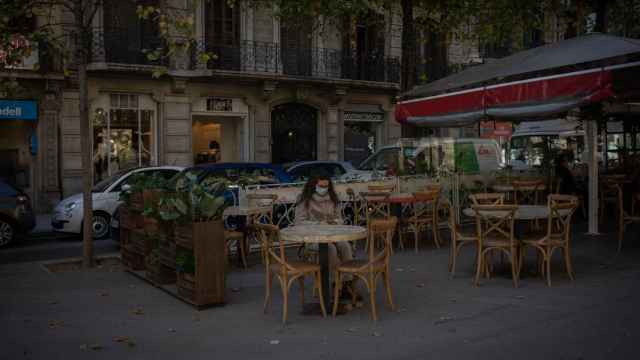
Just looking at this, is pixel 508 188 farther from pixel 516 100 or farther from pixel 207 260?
pixel 207 260

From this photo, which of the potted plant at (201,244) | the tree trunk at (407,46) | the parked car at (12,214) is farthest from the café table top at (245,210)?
the tree trunk at (407,46)

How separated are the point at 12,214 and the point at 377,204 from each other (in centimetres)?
711

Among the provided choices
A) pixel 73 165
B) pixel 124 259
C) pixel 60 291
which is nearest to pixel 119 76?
pixel 73 165

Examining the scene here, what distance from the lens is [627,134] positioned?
17.2 meters

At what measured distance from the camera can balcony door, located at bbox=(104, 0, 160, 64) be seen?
20406mm

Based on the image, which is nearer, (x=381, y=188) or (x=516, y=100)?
(x=516, y=100)

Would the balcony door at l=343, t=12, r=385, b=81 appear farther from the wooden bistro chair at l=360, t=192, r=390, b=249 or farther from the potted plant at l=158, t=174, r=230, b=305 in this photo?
the potted plant at l=158, t=174, r=230, b=305

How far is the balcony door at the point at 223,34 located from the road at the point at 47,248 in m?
9.29

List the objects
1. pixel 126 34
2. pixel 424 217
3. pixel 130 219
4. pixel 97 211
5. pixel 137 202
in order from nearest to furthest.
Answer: pixel 137 202, pixel 130 219, pixel 424 217, pixel 97 211, pixel 126 34

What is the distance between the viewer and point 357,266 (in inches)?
264

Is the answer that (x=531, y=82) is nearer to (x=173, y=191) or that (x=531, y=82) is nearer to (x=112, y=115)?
(x=173, y=191)

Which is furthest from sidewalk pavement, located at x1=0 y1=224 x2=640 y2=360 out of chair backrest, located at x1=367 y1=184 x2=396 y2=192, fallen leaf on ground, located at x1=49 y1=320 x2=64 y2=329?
chair backrest, located at x1=367 y1=184 x2=396 y2=192

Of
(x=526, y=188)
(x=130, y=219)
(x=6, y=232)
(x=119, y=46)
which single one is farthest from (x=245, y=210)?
(x=119, y=46)

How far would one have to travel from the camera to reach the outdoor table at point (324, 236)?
6578 millimetres
